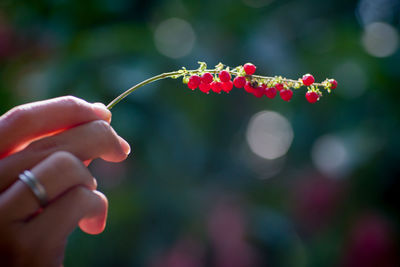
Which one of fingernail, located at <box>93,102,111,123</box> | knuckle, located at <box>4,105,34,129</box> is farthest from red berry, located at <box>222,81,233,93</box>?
knuckle, located at <box>4,105,34,129</box>

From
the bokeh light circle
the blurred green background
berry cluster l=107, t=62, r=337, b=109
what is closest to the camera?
berry cluster l=107, t=62, r=337, b=109

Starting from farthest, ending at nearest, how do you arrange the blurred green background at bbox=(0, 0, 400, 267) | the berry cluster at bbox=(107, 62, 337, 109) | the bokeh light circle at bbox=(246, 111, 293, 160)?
the bokeh light circle at bbox=(246, 111, 293, 160) < the blurred green background at bbox=(0, 0, 400, 267) < the berry cluster at bbox=(107, 62, 337, 109)

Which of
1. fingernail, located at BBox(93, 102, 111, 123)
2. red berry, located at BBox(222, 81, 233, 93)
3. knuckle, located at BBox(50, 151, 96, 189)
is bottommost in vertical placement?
knuckle, located at BBox(50, 151, 96, 189)

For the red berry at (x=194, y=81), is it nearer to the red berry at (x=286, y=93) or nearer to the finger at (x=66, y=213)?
the red berry at (x=286, y=93)

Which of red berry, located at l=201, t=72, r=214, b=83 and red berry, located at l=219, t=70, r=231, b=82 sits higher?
red berry, located at l=219, t=70, r=231, b=82

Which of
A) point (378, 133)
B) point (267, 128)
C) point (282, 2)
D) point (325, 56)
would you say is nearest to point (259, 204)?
point (267, 128)

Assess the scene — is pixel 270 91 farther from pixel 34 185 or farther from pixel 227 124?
pixel 227 124

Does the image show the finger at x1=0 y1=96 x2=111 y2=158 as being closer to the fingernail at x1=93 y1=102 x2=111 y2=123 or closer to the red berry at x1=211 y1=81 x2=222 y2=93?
the fingernail at x1=93 y1=102 x2=111 y2=123

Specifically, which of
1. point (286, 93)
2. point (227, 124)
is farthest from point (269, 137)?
point (286, 93)
